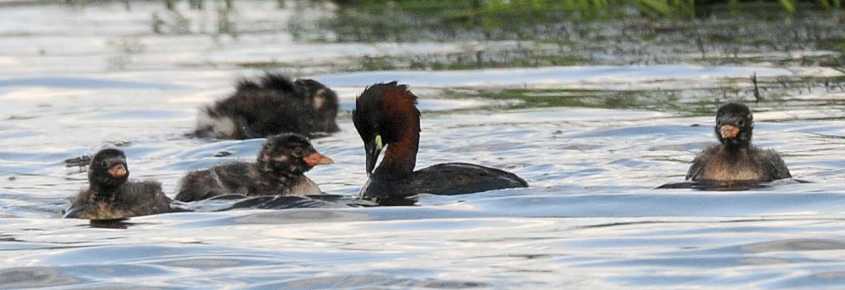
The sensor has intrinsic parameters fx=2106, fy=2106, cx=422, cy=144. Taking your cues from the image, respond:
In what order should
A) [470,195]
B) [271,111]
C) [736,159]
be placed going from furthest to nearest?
[271,111]
[736,159]
[470,195]

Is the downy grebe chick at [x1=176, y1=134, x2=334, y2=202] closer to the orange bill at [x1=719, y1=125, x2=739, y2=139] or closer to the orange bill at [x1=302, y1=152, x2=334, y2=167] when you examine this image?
the orange bill at [x1=302, y1=152, x2=334, y2=167]

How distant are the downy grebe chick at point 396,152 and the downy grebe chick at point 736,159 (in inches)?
38.2

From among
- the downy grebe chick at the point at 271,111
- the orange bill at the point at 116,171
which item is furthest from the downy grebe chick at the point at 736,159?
the downy grebe chick at the point at 271,111

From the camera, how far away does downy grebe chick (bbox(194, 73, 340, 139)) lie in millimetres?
14562

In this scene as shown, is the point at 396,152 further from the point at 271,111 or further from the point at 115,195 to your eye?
the point at 271,111

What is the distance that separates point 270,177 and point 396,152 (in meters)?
0.68

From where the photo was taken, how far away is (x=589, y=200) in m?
10.4

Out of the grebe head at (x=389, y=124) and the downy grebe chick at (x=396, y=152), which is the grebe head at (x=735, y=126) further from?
the grebe head at (x=389, y=124)

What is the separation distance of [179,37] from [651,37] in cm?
543

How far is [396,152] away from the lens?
11219 mm

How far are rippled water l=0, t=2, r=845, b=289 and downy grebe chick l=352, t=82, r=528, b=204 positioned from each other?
30 cm

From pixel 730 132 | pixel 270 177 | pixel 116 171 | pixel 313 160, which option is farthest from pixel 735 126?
pixel 116 171

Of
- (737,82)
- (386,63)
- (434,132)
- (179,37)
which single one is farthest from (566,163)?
(179,37)

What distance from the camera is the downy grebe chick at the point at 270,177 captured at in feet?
36.0
